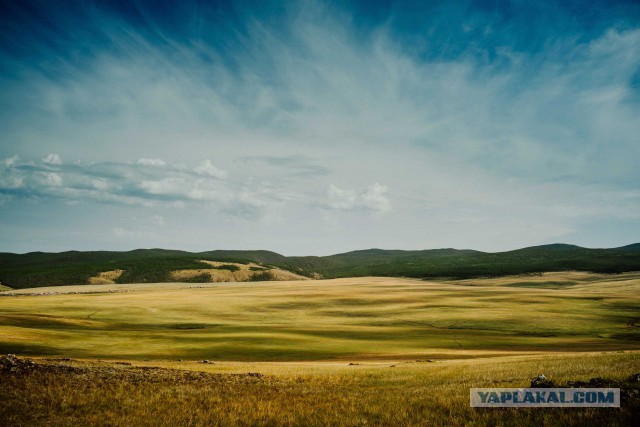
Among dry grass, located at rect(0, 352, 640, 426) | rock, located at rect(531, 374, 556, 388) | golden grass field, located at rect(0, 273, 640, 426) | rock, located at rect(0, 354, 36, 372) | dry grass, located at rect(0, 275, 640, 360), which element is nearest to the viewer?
dry grass, located at rect(0, 352, 640, 426)

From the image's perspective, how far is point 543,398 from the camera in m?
14.3

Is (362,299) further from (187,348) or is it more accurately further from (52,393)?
(52,393)

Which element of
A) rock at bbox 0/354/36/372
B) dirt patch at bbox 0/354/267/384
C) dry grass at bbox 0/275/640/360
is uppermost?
rock at bbox 0/354/36/372

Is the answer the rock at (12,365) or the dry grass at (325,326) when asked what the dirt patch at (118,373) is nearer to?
the rock at (12,365)

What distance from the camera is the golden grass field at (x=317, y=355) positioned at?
13859 millimetres

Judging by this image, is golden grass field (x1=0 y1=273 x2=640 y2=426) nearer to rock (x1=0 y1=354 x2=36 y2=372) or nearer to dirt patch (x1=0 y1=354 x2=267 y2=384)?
dirt patch (x1=0 y1=354 x2=267 y2=384)

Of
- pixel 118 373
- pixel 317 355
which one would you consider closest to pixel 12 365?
pixel 118 373

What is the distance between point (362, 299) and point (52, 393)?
303 ft

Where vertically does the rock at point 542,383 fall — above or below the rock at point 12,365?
below

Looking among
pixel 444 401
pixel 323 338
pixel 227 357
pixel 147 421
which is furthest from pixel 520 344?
pixel 147 421

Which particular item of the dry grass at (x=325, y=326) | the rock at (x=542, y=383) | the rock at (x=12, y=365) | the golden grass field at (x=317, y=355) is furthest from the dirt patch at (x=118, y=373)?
the dry grass at (x=325, y=326)

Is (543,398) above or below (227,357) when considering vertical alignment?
above

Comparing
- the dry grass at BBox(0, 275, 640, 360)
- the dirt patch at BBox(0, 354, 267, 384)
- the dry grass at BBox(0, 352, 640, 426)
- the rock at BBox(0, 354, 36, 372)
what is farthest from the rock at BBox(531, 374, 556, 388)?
the dry grass at BBox(0, 275, 640, 360)

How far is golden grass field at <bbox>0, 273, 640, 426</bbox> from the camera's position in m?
13.9
